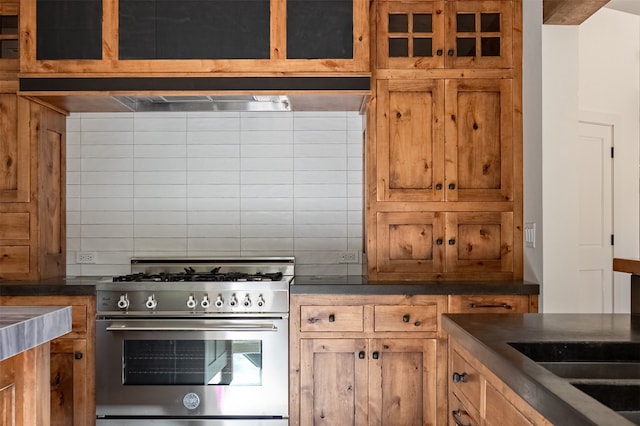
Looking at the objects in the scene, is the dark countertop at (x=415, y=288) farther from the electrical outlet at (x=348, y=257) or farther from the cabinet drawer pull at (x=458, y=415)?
the cabinet drawer pull at (x=458, y=415)

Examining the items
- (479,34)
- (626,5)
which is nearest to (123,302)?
(479,34)

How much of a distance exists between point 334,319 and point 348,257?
69cm

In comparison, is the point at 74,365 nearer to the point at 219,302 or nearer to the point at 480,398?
the point at 219,302

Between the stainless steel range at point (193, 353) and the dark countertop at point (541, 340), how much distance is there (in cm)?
130

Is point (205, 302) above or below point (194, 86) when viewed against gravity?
below

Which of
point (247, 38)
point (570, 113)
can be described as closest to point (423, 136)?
point (570, 113)

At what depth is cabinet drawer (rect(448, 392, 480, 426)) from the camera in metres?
1.70

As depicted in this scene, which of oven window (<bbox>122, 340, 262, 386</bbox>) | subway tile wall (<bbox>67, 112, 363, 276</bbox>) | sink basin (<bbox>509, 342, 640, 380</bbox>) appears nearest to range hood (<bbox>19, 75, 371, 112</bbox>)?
subway tile wall (<bbox>67, 112, 363, 276</bbox>)

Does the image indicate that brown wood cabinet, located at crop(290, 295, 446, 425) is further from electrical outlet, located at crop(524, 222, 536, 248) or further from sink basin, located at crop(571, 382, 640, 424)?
sink basin, located at crop(571, 382, 640, 424)

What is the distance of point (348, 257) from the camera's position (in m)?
3.62

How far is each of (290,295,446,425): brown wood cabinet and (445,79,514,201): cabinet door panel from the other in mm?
688

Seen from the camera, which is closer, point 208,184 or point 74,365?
point 74,365

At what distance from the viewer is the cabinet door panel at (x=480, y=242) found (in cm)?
324

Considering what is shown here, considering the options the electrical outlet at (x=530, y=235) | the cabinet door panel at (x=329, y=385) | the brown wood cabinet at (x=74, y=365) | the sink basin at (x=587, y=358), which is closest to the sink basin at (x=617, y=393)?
the sink basin at (x=587, y=358)
